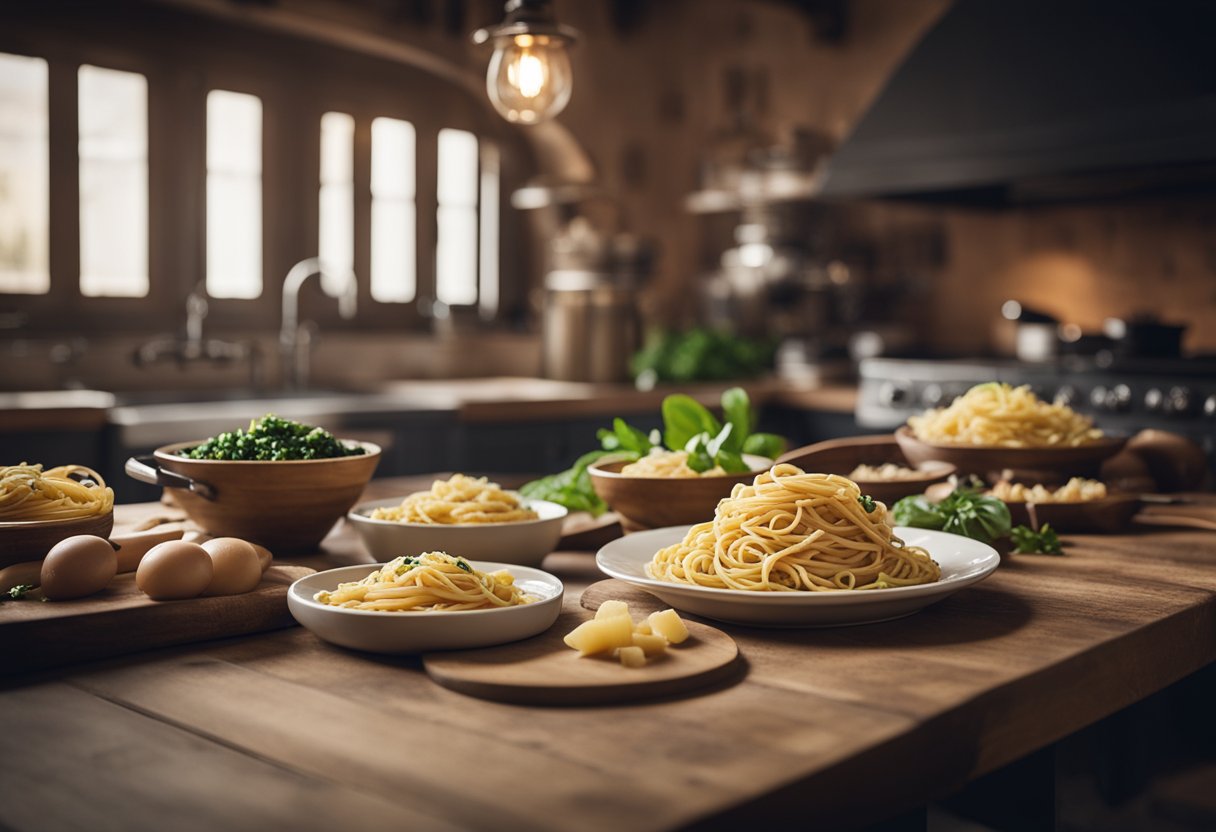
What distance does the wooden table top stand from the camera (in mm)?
748

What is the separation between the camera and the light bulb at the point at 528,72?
6.91 feet

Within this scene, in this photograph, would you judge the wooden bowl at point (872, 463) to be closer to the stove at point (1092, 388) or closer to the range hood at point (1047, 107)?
the stove at point (1092, 388)

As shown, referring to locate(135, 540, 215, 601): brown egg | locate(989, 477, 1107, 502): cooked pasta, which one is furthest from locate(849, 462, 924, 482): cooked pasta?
locate(135, 540, 215, 601): brown egg

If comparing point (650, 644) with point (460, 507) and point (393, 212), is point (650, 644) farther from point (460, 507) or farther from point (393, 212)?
point (393, 212)

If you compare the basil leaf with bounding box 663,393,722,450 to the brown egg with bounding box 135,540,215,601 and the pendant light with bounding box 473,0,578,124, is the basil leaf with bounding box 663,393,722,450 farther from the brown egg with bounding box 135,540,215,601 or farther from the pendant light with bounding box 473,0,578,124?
the brown egg with bounding box 135,540,215,601

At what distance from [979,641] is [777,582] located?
0.20m

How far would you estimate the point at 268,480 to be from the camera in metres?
1.42

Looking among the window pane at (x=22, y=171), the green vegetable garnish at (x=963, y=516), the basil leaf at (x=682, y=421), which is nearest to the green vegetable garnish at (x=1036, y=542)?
the green vegetable garnish at (x=963, y=516)

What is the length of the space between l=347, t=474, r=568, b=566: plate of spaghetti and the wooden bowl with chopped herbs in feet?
0.17

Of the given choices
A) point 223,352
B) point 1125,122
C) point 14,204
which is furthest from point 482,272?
point 1125,122

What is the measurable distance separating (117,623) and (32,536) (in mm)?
206

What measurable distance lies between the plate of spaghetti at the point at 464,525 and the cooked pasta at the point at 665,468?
0.14 metres

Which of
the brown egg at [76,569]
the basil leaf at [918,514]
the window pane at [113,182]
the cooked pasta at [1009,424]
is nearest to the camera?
the brown egg at [76,569]

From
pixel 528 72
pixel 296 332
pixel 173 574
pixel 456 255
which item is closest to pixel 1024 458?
pixel 528 72
